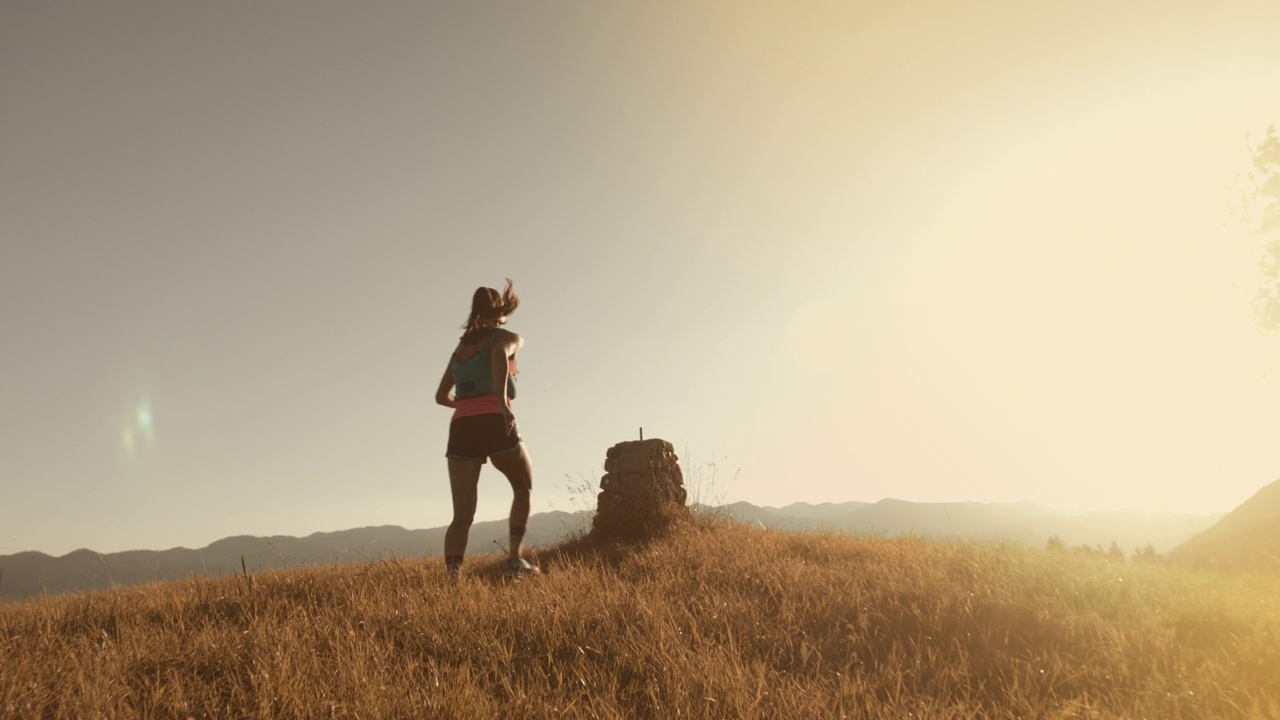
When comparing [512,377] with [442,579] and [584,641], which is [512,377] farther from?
[584,641]

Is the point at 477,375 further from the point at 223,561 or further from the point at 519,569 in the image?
the point at 223,561

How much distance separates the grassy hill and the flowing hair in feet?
6.22

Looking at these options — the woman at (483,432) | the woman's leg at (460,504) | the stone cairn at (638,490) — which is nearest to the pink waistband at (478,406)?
the woman at (483,432)

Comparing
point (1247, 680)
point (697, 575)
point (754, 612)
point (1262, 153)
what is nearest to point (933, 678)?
point (754, 612)

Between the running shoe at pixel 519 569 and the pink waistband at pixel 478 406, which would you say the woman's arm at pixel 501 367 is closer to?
the pink waistband at pixel 478 406

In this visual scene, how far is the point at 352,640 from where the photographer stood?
2.94m

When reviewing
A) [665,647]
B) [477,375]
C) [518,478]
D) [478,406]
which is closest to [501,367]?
[477,375]

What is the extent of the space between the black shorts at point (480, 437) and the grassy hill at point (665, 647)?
0.95 meters

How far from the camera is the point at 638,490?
7.29m

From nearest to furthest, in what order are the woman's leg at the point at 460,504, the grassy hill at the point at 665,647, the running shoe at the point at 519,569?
the grassy hill at the point at 665,647
the woman's leg at the point at 460,504
the running shoe at the point at 519,569

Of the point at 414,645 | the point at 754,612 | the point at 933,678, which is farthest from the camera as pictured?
the point at 754,612

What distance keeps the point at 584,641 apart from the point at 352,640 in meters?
1.10

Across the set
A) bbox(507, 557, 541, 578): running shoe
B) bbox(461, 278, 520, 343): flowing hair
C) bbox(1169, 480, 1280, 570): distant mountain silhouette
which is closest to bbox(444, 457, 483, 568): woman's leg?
bbox(507, 557, 541, 578): running shoe

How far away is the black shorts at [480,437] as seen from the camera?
470 centimetres
